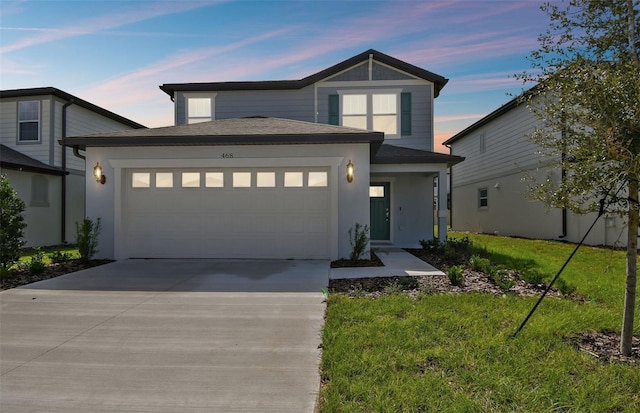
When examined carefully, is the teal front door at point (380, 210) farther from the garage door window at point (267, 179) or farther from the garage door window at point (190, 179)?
the garage door window at point (190, 179)

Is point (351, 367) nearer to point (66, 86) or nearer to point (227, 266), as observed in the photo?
point (227, 266)

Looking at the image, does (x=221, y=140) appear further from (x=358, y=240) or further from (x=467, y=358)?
(x=467, y=358)

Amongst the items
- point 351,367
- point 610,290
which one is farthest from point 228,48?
point 610,290

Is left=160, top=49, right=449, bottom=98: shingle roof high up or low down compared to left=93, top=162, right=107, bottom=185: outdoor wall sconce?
up

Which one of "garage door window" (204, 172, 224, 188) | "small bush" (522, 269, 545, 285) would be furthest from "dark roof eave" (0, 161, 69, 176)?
"small bush" (522, 269, 545, 285)

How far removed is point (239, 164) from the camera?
8664mm

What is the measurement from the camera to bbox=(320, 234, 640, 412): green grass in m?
2.58

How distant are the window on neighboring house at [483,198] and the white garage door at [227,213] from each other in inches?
486

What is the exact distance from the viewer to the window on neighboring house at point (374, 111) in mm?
12492

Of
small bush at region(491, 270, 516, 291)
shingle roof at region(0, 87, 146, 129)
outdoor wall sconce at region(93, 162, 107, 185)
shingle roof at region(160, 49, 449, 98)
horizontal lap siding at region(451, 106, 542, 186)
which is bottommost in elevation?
small bush at region(491, 270, 516, 291)

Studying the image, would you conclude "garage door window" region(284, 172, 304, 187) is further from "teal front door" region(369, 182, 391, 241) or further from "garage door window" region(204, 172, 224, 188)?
"teal front door" region(369, 182, 391, 241)

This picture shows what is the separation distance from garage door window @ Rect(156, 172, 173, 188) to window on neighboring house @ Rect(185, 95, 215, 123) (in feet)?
16.5

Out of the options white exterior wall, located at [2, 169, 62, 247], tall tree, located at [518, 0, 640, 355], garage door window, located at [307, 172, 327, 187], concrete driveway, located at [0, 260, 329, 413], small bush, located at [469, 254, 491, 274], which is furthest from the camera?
white exterior wall, located at [2, 169, 62, 247]

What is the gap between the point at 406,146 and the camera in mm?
12508
